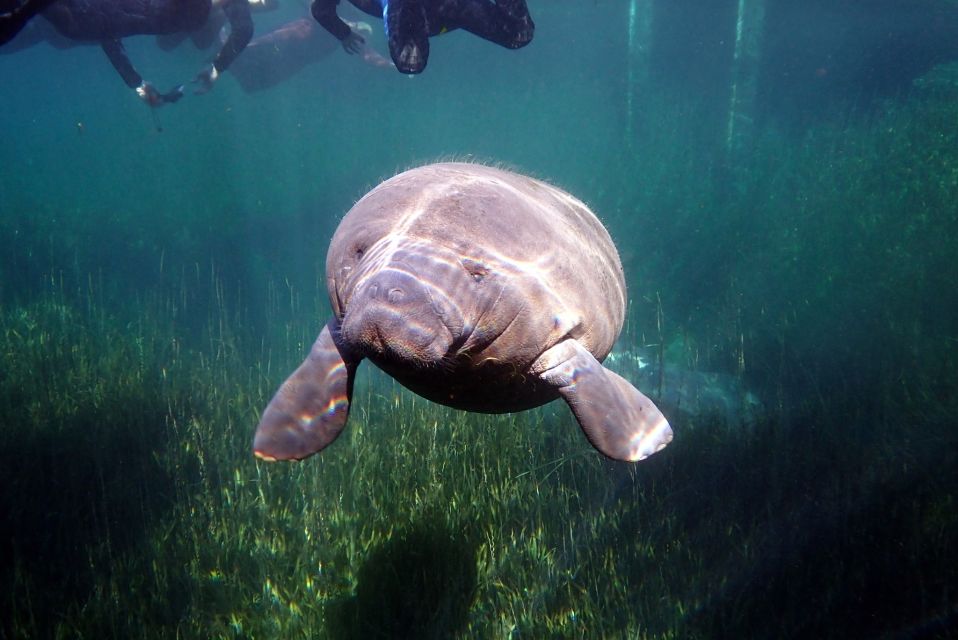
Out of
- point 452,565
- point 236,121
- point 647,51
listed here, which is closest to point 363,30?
point 452,565

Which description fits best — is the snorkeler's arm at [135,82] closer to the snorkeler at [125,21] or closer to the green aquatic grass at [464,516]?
the snorkeler at [125,21]

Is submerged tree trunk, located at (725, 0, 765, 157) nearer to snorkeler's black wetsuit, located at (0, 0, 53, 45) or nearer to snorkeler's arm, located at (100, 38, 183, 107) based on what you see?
snorkeler's arm, located at (100, 38, 183, 107)

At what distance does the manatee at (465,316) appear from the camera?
1892mm

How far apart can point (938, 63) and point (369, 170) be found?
24480 mm

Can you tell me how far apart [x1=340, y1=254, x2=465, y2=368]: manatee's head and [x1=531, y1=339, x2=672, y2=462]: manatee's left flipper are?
0.60 meters

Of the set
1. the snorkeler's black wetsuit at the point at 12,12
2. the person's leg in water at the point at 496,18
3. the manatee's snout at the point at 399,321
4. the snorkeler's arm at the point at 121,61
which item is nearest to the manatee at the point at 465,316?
the manatee's snout at the point at 399,321

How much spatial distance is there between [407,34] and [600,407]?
660 centimetres

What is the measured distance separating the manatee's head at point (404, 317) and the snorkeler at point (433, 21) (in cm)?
609

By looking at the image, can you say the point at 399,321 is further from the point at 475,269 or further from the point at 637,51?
the point at 637,51

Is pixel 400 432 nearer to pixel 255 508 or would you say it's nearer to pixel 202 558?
pixel 255 508

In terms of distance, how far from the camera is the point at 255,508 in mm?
4895

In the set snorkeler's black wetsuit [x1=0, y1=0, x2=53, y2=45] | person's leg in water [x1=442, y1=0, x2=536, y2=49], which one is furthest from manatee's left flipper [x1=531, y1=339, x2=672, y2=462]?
snorkeler's black wetsuit [x1=0, y1=0, x2=53, y2=45]

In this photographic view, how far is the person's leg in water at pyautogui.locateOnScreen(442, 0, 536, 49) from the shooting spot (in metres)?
7.79

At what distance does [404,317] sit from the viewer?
1.79m
